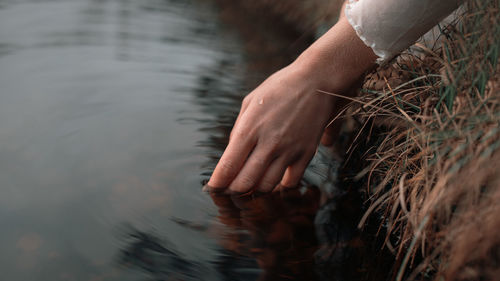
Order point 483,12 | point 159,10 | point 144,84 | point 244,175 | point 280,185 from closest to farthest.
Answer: point 483,12 < point 244,175 < point 280,185 < point 144,84 < point 159,10

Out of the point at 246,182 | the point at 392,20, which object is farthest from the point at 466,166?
the point at 246,182

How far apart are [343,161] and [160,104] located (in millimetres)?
717

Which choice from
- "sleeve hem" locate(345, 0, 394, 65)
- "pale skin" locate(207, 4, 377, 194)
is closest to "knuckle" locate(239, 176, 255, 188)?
"pale skin" locate(207, 4, 377, 194)

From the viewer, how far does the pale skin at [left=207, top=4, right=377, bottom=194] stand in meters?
1.18

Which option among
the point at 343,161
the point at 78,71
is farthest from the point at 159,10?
the point at 343,161

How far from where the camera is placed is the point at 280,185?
1390 millimetres

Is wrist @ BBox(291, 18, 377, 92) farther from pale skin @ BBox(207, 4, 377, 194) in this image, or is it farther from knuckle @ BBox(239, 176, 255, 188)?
knuckle @ BBox(239, 176, 255, 188)

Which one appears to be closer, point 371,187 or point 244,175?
point 244,175

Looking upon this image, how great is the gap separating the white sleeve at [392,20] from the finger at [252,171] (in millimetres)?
361

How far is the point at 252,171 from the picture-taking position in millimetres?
1215

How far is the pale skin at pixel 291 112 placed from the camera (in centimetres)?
118

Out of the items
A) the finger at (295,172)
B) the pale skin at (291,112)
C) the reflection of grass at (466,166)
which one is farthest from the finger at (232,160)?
the reflection of grass at (466,166)

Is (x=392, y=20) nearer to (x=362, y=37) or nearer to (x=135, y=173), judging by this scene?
(x=362, y=37)

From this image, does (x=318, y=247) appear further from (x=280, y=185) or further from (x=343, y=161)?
(x=343, y=161)
